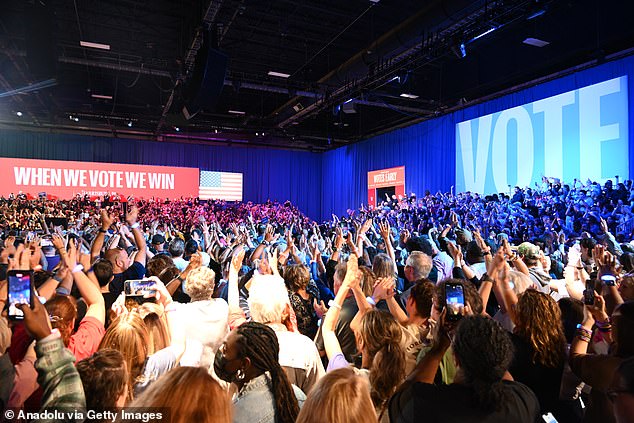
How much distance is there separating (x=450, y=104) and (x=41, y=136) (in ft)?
46.0

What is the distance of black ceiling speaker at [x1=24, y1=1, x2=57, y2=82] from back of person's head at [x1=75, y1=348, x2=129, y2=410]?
7.08 metres

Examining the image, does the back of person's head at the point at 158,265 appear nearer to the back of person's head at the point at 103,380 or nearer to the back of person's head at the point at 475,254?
the back of person's head at the point at 103,380

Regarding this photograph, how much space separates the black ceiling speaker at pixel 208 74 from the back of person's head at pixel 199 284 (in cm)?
587

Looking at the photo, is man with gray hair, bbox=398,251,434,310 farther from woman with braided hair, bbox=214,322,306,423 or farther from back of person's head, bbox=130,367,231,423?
back of person's head, bbox=130,367,231,423

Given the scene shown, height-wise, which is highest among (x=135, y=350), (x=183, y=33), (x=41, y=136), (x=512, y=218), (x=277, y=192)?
(x=183, y=33)

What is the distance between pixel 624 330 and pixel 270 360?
123 centimetres

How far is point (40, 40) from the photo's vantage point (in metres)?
6.98

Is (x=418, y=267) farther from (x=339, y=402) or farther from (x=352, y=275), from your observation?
(x=339, y=402)

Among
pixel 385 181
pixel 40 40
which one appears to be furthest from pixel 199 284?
pixel 385 181

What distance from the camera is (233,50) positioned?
36.9 ft

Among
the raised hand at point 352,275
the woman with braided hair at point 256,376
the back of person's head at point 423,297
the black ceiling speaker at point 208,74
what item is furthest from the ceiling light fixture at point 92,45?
the woman with braided hair at point 256,376

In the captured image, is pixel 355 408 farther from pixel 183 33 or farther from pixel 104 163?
pixel 104 163

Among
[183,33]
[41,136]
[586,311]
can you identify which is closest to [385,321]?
[586,311]

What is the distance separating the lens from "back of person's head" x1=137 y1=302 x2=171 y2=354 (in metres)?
1.98
